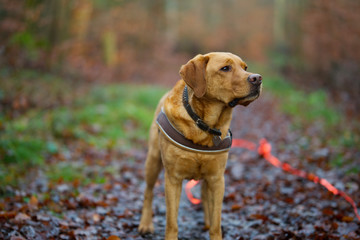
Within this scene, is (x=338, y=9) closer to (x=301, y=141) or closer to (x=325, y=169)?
(x=301, y=141)

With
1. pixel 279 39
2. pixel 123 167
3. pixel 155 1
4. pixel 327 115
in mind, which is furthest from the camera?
pixel 155 1

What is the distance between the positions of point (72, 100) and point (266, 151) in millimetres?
6476

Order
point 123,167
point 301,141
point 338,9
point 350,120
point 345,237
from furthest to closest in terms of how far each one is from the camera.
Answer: point 338,9 → point 350,120 → point 301,141 → point 123,167 → point 345,237

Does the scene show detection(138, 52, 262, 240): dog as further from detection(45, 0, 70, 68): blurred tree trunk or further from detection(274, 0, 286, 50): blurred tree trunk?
detection(274, 0, 286, 50): blurred tree trunk

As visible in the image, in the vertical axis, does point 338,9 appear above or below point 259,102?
above

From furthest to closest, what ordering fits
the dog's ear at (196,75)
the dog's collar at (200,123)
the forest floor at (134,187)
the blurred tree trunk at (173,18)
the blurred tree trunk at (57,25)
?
the blurred tree trunk at (173,18), the blurred tree trunk at (57,25), the forest floor at (134,187), the dog's collar at (200,123), the dog's ear at (196,75)

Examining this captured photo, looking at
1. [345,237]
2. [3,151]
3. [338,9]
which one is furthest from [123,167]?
[338,9]

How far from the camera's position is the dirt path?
12.5 feet

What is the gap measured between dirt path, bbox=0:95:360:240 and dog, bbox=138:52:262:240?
0.84 meters

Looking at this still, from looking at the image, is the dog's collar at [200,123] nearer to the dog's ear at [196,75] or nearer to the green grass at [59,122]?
the dog's ear at [196,75]

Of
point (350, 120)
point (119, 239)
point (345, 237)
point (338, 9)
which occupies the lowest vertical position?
point (119, 239)

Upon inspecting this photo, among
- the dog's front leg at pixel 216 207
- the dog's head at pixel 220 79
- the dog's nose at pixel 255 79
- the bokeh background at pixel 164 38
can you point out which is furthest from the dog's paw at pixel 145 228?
the bokeh background at pixel 164 38

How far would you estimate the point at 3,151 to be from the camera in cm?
580

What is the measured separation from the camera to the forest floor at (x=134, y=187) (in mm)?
3965
